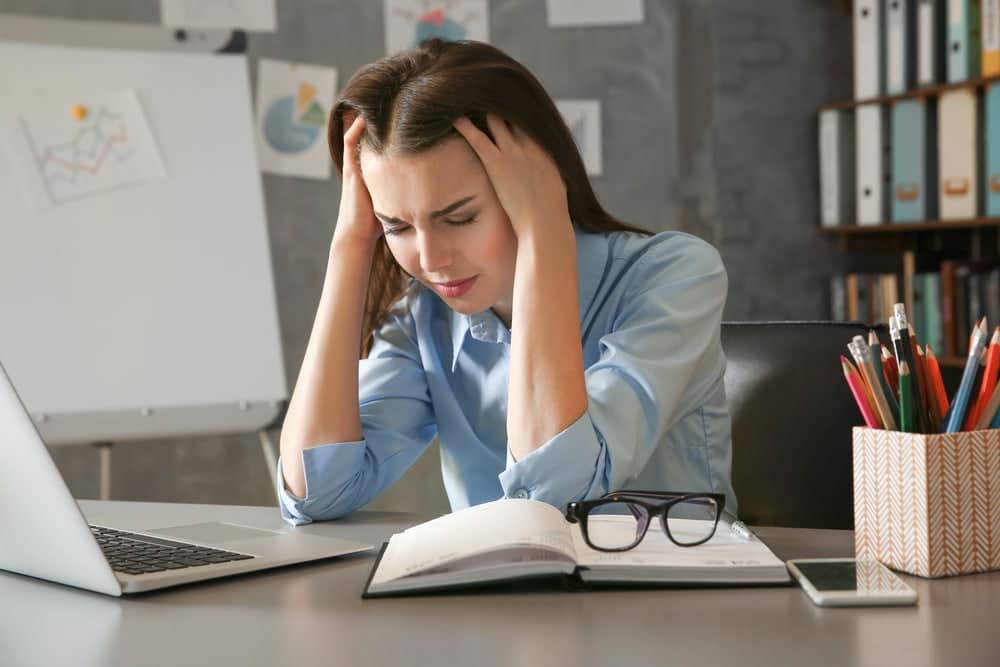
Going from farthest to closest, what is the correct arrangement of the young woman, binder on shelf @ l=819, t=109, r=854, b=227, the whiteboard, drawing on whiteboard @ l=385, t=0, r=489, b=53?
1. binder on shelf @ l=819, t=109, r=854, b=227
2. drawing on whiteboard @ l=385, t=0, r=489, b=53
3. the whiteboard
4. the young woman

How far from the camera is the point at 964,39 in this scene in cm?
271

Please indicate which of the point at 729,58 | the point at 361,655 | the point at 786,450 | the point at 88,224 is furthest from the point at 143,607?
the point at 729,58

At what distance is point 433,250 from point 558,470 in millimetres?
282

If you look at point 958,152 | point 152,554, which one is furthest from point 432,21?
point 152,554

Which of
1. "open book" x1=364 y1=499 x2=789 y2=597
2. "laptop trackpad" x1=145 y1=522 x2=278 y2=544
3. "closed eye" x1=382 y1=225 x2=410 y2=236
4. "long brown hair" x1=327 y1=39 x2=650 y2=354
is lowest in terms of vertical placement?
"laptop trackpad" x1=145 y1=522 x2=278 y2=544

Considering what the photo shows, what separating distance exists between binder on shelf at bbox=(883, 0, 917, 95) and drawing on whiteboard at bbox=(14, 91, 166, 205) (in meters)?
1.80

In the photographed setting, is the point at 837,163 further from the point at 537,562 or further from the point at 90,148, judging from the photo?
the point at 537,562

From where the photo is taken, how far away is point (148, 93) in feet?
8.32

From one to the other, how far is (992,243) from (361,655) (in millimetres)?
2753

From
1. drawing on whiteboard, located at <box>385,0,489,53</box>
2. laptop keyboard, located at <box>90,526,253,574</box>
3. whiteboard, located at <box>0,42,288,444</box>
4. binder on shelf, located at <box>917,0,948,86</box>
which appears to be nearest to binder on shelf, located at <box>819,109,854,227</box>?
binder on shelf, located at <box>917,0,948,86</box>

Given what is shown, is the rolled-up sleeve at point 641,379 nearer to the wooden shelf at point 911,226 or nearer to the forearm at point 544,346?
the forearm at point 544,346

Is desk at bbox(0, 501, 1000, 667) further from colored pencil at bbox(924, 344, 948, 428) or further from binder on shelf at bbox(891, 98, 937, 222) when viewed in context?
binder on shelf at bbox(891, 98, 937, 222)

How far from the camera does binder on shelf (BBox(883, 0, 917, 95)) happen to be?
2861mm

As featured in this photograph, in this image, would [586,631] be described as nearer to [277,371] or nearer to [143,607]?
[143,607]
